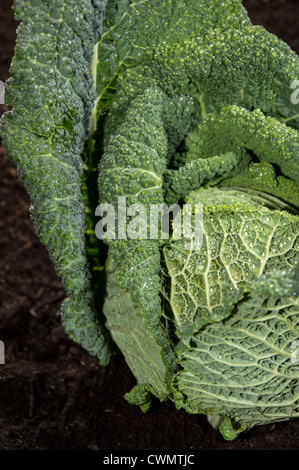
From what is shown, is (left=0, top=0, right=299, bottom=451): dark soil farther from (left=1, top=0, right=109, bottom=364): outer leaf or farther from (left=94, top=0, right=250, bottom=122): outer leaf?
(left=94, top=0, right=250, bottom=122): outer leaf

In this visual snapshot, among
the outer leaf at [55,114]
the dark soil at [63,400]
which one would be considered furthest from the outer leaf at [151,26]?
the dark soil at [63,400]

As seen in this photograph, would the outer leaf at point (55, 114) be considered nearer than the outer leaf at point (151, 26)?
Yes

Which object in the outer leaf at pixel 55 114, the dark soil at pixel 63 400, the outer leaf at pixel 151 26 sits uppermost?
the outer leaf at pixel 151 26

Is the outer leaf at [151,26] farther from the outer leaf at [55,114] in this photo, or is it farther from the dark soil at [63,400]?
the dark soil at [63,400]

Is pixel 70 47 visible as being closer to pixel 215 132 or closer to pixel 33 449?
pixel 215 132

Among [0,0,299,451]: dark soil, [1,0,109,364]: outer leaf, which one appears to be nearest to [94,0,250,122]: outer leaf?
[1,0,109,364]: outer leaf

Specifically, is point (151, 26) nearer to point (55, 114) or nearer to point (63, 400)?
point (55, 114)

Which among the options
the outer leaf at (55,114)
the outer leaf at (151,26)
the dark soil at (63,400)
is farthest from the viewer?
the dark soil at (63,400)

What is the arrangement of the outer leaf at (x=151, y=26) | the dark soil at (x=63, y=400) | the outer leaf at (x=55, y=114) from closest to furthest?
1. the outer leaf at (x=55, y=114)
2. the outer leaf at (x=151, y=26)
3. the dark soil at (x=63, y=400)
